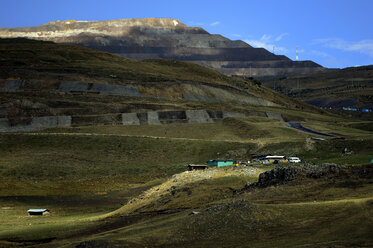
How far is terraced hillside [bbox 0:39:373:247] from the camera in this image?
35.3 m

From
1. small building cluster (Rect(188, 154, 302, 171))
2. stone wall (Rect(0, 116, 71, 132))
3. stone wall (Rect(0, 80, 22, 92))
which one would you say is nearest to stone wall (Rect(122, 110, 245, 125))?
stone wall (Rect(0, 116, 71, 132))

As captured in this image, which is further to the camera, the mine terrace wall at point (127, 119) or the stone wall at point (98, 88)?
the stone wall at point (98, 88)

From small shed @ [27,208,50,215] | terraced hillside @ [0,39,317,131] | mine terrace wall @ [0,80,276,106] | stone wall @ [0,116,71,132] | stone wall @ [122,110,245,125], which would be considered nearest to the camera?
small shed @ [27,208,50,215]

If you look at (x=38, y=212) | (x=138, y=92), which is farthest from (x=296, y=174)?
(x=138, y=92)

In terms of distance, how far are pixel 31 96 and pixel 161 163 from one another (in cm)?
5263

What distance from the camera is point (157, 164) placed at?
9850 centimetres

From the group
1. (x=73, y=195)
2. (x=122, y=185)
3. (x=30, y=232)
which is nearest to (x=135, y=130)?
(x=122, y=185)

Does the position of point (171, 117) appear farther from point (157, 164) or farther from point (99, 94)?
point (157, 164)

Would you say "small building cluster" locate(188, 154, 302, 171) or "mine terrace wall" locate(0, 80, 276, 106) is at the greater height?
"mine terrace wall" locate(0, 80, 276, 106)

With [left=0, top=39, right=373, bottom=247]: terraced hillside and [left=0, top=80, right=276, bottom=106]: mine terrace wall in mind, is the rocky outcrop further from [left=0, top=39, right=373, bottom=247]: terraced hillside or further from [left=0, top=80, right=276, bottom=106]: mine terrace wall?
[left=0, top=80, right=276, bottom=106]: mine terrace wall

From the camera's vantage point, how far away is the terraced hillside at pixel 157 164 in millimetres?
35281

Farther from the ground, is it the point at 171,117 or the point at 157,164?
the point at 171,117

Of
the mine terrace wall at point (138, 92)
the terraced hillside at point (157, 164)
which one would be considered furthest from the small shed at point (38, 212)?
the mine terrace wall at point (138, 92)

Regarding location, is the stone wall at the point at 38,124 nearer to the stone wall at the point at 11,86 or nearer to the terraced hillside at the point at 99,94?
the terraced hillside at the point at 99,94
